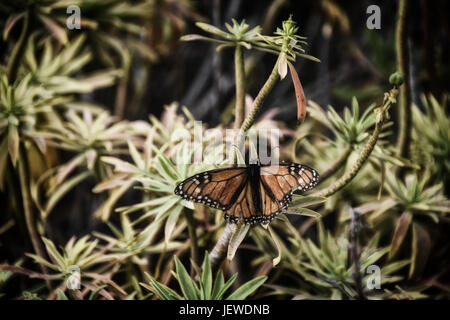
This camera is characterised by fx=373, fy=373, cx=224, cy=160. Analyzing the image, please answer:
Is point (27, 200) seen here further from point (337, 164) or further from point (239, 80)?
point (337, 164)

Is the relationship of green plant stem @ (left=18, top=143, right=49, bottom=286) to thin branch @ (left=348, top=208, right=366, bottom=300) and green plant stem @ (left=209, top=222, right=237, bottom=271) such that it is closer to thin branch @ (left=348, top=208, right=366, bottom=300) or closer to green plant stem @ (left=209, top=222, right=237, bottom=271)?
green plant stem @ (left=209, top=222, right=237, bottom=271)

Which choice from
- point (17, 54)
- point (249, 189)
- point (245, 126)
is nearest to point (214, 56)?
point (17, 54)

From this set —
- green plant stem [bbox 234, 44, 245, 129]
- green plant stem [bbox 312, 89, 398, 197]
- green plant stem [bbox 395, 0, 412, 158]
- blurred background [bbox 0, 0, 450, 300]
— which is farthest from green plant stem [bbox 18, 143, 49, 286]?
green plant stem [bbox 395, 0, 412, 158]

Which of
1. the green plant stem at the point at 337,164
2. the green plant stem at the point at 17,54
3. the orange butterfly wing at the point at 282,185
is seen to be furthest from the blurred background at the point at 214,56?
the orange butterfly wing at the point at 282,185

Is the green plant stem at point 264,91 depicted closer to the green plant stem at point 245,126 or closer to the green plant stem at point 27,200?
the green plant stem at point 245,126

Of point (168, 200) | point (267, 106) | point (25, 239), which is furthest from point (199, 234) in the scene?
point (267, 106)

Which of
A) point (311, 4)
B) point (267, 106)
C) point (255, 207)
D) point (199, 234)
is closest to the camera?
point (255, 207)
